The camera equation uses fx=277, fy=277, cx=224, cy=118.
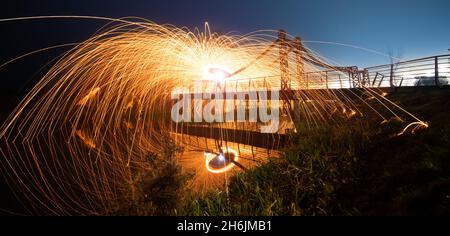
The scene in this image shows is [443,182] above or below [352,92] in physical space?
below

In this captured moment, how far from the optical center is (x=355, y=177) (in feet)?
21.1

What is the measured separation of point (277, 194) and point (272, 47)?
677 cm

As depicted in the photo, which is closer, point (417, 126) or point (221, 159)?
point (417, 126)

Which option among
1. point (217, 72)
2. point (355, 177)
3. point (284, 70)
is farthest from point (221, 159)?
point (355, 177)

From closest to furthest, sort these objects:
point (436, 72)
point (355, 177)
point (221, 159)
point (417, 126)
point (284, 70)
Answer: point (355, 177) < point (417, 126) < point (284, 70) < point (436, 72) < point (221, 159)

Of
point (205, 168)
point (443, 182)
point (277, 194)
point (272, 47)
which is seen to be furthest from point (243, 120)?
point (443, 182)

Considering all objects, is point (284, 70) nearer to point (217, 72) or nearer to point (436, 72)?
point (217, 72)

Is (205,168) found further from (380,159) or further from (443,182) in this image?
(443,182)

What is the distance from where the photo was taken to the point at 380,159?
6.79 m

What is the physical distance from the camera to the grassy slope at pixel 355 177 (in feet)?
16.3

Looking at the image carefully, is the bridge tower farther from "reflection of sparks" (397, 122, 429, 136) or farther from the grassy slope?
"reflection of sparks" (397, 122, 429, 136)

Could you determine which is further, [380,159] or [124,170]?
[124,170]

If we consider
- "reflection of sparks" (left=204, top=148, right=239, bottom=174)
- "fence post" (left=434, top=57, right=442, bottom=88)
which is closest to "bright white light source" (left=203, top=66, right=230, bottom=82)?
"reflection of sparks" (left=204, top=148, right=239, bottom=174)

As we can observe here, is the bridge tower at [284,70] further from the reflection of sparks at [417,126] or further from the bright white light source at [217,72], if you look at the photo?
the reflection of sparks at [417,126]
